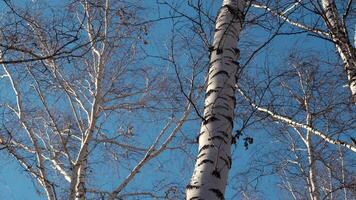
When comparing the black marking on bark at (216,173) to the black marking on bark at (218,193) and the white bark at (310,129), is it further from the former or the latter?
the white bark at (310,129)

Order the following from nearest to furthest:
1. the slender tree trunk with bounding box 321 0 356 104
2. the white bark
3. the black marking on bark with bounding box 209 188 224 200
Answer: the black marking on bark with bounding box 209 188 224 200 → the slender tree trunk with bounding box 321 0 356 104 → the white bark

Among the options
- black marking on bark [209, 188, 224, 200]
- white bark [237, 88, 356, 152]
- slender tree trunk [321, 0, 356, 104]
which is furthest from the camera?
white bark [237, 88, 356, 152]

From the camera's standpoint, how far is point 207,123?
2.90m

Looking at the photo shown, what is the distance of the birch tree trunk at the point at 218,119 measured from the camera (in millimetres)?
2609

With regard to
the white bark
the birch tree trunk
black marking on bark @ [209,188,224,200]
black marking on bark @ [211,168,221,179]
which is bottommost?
black marking on bark @ [209,188,224,200]

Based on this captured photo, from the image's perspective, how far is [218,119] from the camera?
2900 mm

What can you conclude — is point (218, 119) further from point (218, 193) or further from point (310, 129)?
point (310, 129)

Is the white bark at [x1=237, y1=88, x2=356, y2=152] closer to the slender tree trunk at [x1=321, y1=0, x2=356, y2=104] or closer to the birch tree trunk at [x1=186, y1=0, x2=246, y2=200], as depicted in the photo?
the slender tree trunk at [x1=321, y1=0, x2=356, y2=104]

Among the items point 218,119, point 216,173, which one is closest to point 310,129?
point 218,119

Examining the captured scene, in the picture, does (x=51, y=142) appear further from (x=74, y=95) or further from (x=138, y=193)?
(x=138, y=193)

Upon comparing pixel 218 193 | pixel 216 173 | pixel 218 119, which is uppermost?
pixel 218 119

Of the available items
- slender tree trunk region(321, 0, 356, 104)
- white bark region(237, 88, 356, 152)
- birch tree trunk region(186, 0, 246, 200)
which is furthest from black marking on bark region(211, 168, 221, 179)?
white bark region(237, 88, 356, 152)

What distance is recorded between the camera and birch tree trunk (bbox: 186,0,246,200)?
261cm

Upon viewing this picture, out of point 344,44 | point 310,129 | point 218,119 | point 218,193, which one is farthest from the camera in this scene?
point 310,129
